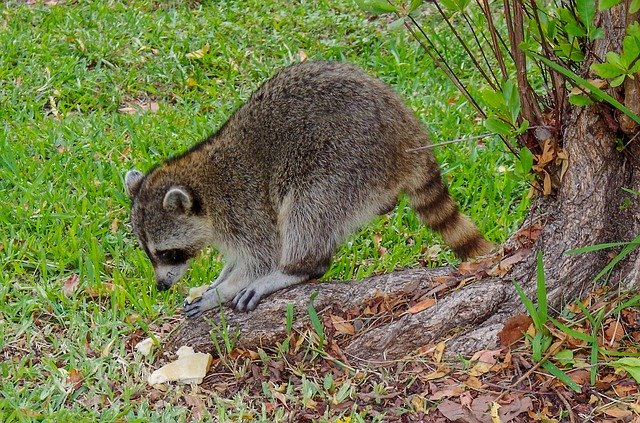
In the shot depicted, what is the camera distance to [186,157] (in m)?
4.21

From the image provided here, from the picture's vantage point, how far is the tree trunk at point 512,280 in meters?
2.95

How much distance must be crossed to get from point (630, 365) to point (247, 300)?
1.57 metres

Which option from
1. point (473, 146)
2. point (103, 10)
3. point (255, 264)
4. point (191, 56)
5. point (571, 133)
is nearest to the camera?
point (571, 133)

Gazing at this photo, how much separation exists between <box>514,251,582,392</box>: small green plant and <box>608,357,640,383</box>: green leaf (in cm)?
16

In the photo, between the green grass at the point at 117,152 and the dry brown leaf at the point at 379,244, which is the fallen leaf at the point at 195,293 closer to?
the green grass at the point at 117,152

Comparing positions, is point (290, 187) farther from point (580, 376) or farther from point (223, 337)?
point (580, 376)

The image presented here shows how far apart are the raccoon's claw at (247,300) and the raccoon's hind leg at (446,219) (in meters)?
0.83

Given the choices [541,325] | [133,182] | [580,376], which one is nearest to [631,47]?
[541,325]

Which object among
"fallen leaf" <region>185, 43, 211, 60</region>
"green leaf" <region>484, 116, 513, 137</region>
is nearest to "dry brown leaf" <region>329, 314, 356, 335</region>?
"green leaf" <region>484, 116, 513, 137</region>

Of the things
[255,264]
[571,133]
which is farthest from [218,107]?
[571,133]

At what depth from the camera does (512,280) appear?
318 centimetres

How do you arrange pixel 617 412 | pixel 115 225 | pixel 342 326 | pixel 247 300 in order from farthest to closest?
pixel 115 225 → pixel 247 300 → pixel 342 326 → pixel 617 412

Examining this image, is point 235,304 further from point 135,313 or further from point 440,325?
point 440,325

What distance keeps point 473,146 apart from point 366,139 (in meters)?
1.55
